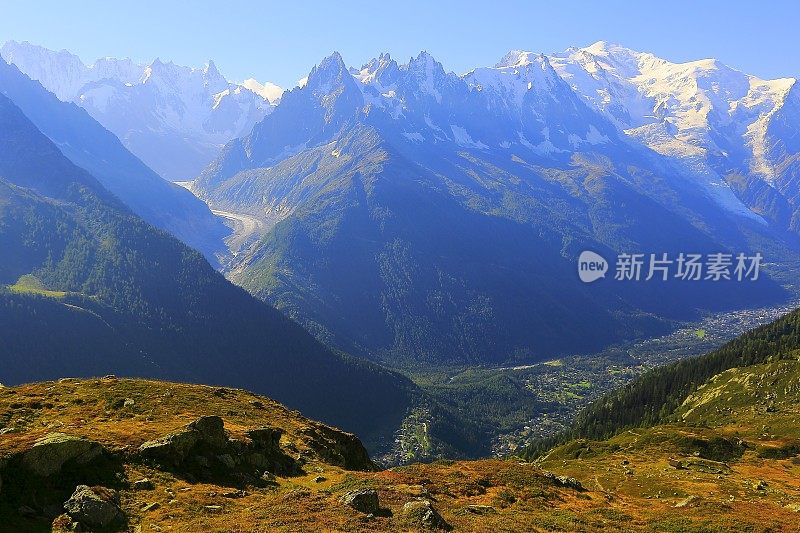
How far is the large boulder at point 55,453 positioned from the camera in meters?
38.6

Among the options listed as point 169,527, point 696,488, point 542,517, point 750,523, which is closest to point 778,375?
point 696,488

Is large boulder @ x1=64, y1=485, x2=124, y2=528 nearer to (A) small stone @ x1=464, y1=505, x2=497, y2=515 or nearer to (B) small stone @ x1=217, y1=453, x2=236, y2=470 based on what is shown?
(B) small stone @ x1=217, y1=453, x2=236, y2=470

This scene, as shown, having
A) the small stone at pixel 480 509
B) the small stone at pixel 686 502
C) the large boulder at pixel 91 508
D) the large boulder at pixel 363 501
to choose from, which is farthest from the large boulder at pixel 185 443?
the small stone at pixel 686 502

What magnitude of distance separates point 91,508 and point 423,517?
2436cm

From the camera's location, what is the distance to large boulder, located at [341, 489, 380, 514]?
4434 cm

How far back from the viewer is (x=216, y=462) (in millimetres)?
50906

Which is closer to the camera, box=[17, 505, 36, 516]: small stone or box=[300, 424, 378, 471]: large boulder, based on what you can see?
box=[17, 505, 36, 516]: small stone

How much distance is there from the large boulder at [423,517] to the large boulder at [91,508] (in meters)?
21.6

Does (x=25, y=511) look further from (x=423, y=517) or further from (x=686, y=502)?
(x=686, y=502)

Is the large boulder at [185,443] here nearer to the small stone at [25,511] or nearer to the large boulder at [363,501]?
the small stone at [25,511]

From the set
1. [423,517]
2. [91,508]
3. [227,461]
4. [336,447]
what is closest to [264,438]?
[227,461]

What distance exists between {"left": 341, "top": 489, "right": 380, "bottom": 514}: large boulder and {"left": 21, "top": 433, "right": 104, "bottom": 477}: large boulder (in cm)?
2076

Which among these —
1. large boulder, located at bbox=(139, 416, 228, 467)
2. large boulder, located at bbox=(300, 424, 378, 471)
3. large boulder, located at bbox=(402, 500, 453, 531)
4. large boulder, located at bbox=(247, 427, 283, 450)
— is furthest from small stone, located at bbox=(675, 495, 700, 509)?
large boulder, located at bbox=(139, 416, 228, 467)

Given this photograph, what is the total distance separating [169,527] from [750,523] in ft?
170
